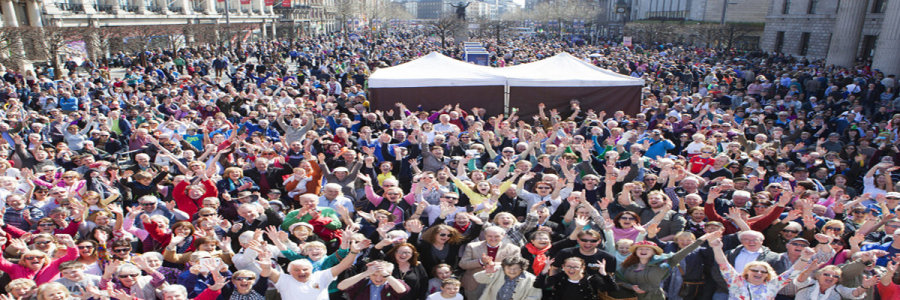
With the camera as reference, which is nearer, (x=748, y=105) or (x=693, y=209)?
(x=693, y=209)

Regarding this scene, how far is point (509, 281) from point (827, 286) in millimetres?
2375

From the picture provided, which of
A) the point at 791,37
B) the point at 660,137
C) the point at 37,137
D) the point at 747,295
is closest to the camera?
the point at 747,295

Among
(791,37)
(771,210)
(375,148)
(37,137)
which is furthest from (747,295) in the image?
(791,37)

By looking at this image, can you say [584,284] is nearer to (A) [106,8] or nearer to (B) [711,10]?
(A) [106,8]

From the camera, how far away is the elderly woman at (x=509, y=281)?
4309mm

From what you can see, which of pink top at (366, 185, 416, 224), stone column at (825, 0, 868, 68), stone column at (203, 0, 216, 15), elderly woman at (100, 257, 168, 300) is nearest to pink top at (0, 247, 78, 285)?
elderly woman at (100, 257, 168, 300)

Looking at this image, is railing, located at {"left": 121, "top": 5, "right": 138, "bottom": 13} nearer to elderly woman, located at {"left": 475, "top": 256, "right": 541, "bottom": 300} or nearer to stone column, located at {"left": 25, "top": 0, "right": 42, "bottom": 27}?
stone column, located at {"left": 25, "top": 0, "right": 42, "bottom": 27}

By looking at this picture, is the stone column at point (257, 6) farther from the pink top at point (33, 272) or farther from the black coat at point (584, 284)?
the black coat at point (584, 284)

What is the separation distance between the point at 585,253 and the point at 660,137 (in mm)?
4844

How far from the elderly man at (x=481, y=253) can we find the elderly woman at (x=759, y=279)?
5.52 feet

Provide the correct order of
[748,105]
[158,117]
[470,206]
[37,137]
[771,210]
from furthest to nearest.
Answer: [748,105], [158,117], [37,137], [470,206], [771,210]

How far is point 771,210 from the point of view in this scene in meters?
5.36

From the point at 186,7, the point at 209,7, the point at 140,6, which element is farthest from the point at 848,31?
the point at 209,7

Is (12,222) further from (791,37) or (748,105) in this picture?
(791,37)
